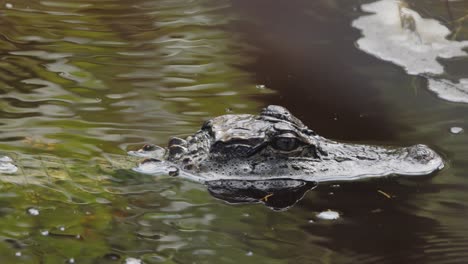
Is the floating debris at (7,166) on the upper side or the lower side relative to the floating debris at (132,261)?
upper

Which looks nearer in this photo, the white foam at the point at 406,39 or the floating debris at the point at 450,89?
the floating debris at the point at 450,89

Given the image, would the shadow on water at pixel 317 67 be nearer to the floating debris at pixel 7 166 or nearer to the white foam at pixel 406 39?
the white foam at pixel 406 39

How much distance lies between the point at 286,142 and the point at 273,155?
11 centimetres

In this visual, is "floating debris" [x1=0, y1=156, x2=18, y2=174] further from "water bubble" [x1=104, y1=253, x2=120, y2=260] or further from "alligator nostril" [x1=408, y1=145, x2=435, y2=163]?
"alligator nostril" [x1=408, y1=145, x2=435, y2=163]

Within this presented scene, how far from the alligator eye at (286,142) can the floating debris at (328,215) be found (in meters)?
0.52

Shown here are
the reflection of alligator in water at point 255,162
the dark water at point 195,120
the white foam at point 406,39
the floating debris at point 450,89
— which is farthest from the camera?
the white foam at point 406,39

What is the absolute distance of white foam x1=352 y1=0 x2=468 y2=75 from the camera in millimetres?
7031

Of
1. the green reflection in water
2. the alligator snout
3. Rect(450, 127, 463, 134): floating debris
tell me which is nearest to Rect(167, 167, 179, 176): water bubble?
the green reflection in water

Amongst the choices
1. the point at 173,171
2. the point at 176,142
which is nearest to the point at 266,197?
the point at 173,171

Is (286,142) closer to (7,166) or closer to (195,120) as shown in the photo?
(195,120)

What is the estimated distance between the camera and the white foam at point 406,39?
23.1 ft

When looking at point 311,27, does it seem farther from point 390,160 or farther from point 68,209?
point 68,209

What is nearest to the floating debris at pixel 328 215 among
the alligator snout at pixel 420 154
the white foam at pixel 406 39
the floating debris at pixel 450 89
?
the alligator snout at pixel 420 154

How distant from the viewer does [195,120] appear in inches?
224
